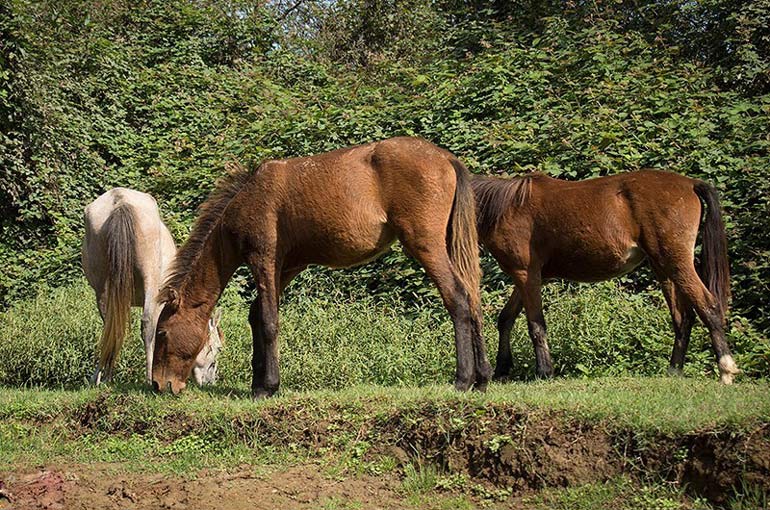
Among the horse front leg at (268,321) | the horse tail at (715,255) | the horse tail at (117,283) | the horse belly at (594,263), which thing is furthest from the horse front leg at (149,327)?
the horse tail at (715,255)

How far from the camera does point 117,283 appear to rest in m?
8.42

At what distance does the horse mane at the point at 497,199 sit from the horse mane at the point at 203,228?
7.55ft

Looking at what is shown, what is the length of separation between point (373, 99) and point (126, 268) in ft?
26.2

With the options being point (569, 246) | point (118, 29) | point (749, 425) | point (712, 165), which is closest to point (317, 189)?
point (569, 246)

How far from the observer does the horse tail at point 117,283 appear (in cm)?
832

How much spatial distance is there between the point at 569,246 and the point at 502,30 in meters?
10.0

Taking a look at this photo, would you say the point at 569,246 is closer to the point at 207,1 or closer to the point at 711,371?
the point at 711,371

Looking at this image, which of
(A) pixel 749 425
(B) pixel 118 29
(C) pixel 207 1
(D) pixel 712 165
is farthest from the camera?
(C) pixel 207 1

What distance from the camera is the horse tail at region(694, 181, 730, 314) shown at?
7598mm

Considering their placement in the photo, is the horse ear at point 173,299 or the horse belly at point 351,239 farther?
the horse ear at point 173,299

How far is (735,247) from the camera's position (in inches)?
372

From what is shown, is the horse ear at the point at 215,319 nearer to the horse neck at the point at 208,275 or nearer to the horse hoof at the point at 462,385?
the horse neck at the point at 208,275

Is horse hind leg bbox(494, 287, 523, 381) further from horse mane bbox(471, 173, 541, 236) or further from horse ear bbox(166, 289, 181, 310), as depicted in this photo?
horse ear bbox(166, 289, 181, 310)

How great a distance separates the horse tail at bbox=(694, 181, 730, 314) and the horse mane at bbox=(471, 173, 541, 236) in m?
1.65
